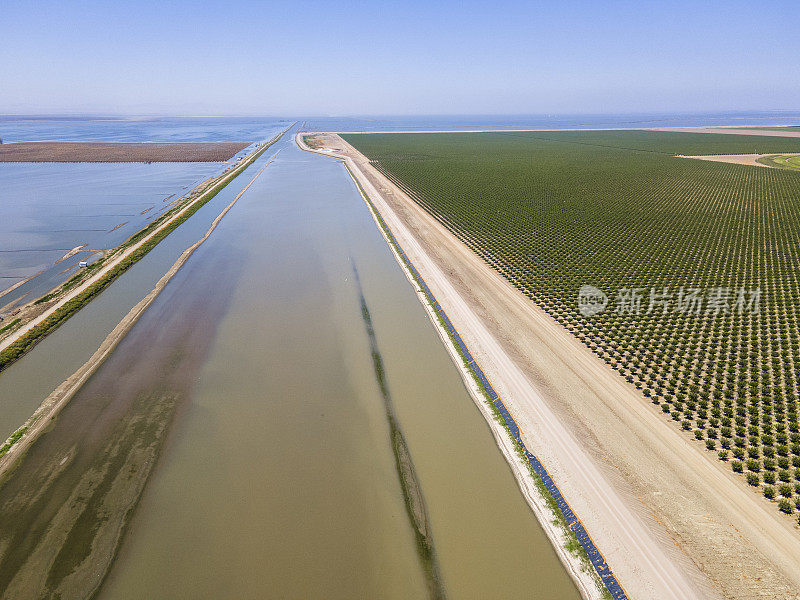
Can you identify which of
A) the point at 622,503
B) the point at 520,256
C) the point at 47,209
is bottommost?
the point at 622,503

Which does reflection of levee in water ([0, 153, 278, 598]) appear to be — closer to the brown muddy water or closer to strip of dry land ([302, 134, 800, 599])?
the brown muddy water

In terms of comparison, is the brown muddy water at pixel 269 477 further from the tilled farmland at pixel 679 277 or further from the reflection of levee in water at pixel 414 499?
the tilled farmland at pixel 679 277

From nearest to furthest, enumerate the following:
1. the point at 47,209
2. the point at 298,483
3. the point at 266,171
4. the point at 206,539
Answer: the point at 206,539, the point at 298,483, the point at 47,209, the point at 266,171

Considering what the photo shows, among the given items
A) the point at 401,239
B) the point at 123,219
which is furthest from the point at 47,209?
the point at 401,239

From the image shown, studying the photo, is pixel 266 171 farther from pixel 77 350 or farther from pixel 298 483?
pixel 298 483

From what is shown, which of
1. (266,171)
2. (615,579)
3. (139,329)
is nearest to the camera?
(615,579)

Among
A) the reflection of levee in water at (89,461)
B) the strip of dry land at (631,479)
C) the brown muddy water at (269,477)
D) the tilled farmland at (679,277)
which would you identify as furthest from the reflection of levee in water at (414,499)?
the tilled farmland at (679,277)
